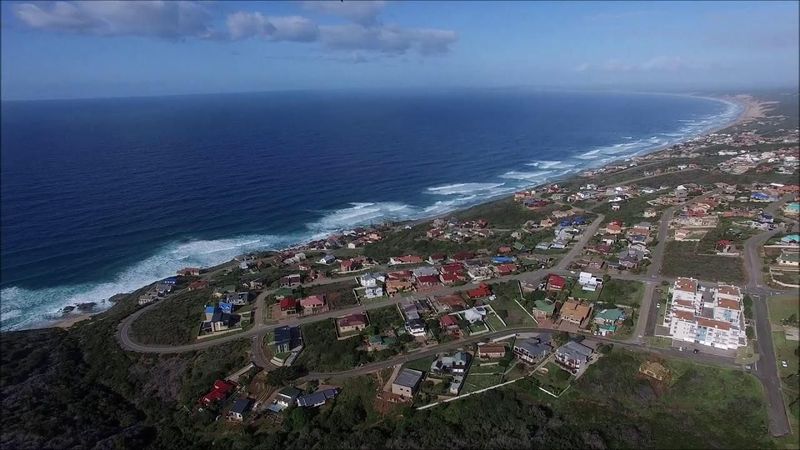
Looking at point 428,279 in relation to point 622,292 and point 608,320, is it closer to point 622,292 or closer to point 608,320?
point 608,320

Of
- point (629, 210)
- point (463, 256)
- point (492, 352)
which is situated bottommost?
point (492, 352)

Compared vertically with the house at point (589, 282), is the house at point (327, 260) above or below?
below

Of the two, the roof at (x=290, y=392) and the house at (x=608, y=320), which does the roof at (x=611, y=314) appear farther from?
the roof at (x=290, y=392)

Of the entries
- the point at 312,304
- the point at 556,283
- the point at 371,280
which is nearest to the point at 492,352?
the point at 556,283

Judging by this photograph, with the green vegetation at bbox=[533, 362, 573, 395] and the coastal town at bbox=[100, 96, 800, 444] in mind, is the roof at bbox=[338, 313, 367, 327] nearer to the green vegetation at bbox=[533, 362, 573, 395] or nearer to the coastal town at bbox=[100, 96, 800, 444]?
the coastal town at bbox=[100, 96, 800, 444]

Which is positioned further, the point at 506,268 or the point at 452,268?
the point at 452,268

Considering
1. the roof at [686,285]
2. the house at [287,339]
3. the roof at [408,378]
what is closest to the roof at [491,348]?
the roof at [408,378]
